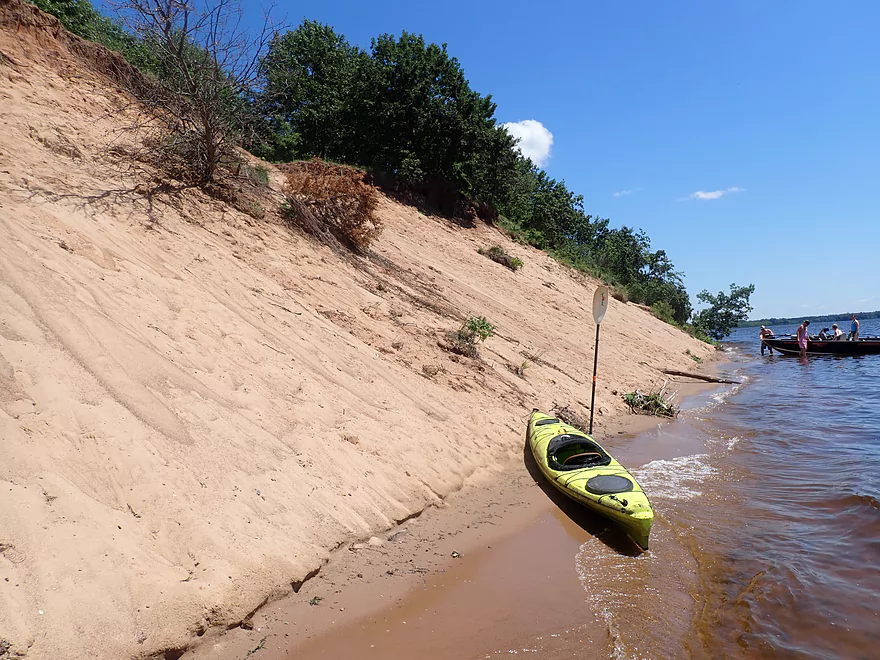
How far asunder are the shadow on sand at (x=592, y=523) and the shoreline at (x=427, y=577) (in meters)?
0.01

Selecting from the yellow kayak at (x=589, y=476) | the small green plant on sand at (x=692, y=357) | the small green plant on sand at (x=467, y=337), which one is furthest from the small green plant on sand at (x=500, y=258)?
the yellow kayak at (x=589, y=476)

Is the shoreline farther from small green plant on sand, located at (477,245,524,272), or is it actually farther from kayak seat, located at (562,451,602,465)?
small green plant on sand, located at (477,245,524,272)

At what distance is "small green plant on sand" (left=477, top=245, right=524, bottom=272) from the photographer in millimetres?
18656

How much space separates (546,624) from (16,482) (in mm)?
3981

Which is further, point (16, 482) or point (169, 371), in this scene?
point (169, 371)

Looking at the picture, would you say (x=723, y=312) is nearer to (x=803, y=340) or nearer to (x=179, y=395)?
(x=803, y=340)

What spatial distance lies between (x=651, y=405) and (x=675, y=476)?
417 centimetres

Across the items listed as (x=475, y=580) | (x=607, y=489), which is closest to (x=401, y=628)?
(x=475, y=580)

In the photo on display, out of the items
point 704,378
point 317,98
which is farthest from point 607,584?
point 317,98

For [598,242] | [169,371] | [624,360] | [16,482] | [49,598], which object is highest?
[598,242]

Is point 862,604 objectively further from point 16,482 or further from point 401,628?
point 16,482

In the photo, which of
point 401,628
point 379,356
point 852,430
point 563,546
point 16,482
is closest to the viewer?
point 16,482

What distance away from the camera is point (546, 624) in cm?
388

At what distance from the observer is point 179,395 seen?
4984mm
